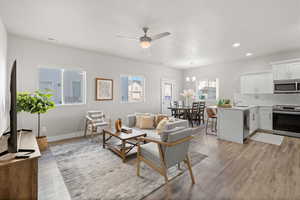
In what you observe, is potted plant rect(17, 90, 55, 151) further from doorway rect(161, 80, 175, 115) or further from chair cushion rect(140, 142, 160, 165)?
doorway rect(161, 80, 175, 115)

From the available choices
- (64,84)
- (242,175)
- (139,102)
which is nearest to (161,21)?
(242,175)

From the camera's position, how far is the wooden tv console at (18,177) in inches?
50.4

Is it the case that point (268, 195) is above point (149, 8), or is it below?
below

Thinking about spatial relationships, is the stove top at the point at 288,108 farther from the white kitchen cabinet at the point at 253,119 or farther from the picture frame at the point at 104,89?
the picture frame at the point at 104,89

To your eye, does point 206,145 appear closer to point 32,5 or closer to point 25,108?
point 25,108

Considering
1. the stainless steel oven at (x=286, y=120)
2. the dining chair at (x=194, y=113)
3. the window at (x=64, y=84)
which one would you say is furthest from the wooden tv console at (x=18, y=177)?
the stainless steel oven at (x=286, y=120)

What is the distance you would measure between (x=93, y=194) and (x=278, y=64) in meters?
6.33

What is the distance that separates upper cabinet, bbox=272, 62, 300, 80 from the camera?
4273 mm

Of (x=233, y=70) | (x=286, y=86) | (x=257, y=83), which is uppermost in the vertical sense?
(x=233, y=70)

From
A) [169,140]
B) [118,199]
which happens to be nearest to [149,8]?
[169,140]

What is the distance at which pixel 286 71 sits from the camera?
175 inches

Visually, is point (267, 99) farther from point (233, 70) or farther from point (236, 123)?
point (236, 123)

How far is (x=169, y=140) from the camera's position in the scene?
1778 millimetres

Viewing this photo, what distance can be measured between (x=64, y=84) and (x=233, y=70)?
21.7 feet
